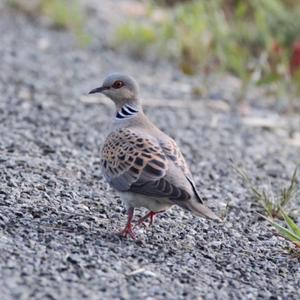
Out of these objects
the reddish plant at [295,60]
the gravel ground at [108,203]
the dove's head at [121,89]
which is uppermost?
the reddish plant at [295,60]

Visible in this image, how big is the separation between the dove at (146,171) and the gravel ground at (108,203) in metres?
0.25

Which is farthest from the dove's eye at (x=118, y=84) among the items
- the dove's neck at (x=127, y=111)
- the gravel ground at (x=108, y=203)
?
the gravel ground at (x=108, y=203)

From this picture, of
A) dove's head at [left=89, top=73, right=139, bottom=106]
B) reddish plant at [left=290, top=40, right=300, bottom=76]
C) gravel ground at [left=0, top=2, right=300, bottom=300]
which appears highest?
reddish plant at [left=290, top=40, right=300, bottom=76]

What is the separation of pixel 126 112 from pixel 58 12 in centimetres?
666

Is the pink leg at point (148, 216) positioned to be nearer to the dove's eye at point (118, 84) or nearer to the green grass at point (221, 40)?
the dove's eye at point (118, 84)

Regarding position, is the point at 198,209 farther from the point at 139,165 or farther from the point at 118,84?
the point at 118,84

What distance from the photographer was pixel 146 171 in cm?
509

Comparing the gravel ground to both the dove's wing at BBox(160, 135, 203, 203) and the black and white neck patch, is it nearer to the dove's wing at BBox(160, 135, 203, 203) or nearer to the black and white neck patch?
the dove's wing at BBox(160, 135, 203, 203)

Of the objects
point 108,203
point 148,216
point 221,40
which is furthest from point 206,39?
point 148,216

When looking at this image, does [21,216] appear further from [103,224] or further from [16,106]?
[16,106]

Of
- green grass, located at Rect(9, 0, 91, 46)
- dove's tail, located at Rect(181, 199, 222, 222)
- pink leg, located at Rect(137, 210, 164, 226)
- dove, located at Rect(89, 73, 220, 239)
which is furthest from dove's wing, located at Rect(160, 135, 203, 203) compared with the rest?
green grass, located at Rect(9, 0, 91, 46)

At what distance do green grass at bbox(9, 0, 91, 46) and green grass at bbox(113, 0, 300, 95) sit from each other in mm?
693

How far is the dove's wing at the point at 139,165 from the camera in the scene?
4.97 meters

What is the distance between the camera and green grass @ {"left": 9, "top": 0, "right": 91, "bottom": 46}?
1214 centimetres
